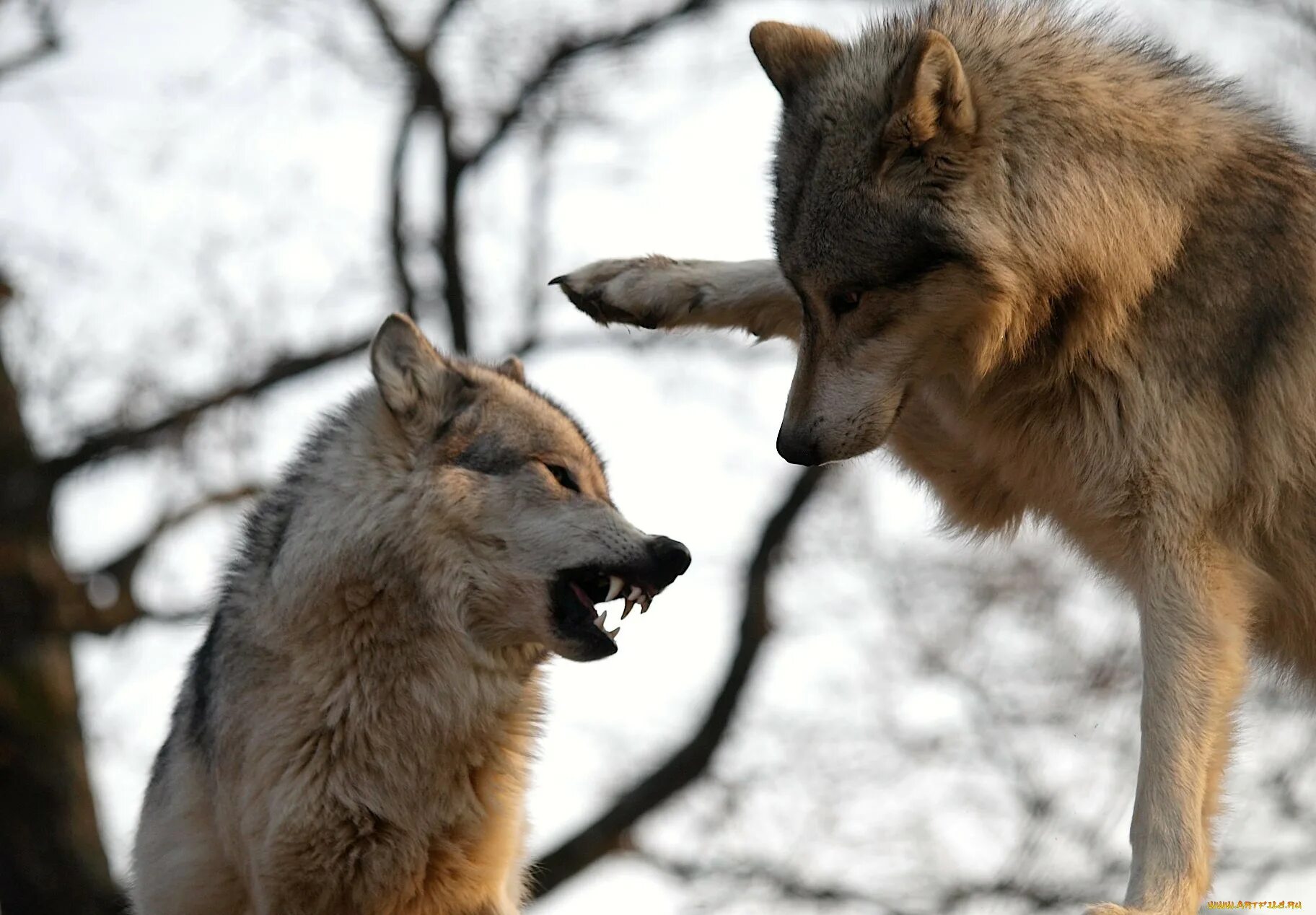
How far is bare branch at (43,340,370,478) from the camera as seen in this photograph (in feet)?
34.2

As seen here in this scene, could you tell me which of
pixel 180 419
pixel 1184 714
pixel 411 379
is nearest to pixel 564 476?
pixel 411 379

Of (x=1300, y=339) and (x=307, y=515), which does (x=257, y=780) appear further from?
(x=1300, y=339)

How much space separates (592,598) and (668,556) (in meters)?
0.29

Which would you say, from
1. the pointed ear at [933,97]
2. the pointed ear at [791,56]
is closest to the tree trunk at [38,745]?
the pointed ear at [791,56]

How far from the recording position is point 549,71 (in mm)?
11664

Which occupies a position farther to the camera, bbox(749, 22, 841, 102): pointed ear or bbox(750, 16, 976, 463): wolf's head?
bbox(749, 22, 841, 102): pointed ear

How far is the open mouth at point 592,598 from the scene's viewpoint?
15.7 ft

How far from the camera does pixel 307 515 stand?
498 centimetres

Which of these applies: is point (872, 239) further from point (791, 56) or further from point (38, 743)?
point (38, 743)

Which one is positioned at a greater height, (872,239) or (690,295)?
(872,239)

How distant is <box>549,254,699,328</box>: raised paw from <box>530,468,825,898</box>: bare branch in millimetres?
5142

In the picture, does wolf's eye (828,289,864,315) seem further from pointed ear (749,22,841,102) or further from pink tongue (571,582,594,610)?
pink tongue (571,582,594,610)

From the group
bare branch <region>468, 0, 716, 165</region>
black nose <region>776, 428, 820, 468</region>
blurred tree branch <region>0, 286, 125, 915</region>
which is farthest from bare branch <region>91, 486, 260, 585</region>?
black nose <region>776, 428, 820, 468</region>

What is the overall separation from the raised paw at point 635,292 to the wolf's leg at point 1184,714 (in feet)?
6.22
